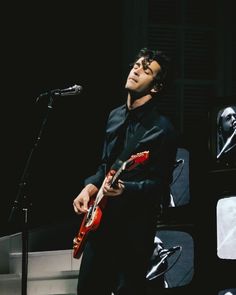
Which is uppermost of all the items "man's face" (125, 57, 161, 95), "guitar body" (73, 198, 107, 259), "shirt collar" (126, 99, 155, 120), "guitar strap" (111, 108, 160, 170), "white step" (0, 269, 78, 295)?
"man's face" (125, 57, 161, 95)

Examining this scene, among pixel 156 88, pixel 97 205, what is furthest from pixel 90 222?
pixel 156 88

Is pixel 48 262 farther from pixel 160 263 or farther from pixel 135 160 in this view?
pixel 135 160

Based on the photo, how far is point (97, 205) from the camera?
3.23 m

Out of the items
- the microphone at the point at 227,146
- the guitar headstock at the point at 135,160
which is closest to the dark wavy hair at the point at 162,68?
the guitar headstock at the point at 135,160

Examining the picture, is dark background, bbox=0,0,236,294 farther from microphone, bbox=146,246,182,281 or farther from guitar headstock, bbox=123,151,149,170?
guitar headstock, bbox=123,151,149,170

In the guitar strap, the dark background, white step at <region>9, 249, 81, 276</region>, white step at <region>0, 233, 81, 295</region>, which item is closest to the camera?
the guitar strap

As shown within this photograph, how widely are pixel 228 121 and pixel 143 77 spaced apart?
122 cm

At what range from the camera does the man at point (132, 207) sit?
3.15 meters

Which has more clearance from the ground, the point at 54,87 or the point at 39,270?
the point at 54,87

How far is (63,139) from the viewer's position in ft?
22.0

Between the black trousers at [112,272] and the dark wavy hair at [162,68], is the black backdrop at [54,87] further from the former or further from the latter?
the black trousers at [112,272]

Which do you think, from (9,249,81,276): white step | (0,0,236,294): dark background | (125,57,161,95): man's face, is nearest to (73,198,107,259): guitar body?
(125,57,161,95): man's face

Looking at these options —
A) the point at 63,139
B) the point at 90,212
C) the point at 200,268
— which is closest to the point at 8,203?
the point at 63,139

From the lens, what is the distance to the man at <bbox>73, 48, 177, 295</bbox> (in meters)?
3.15
